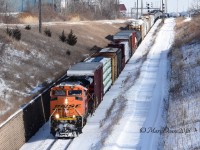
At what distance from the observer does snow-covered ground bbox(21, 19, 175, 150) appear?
2259 centimetres

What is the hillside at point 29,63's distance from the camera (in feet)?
98.4

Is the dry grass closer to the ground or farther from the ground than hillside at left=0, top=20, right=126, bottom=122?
farther from the ground

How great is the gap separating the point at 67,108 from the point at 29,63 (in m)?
15.5

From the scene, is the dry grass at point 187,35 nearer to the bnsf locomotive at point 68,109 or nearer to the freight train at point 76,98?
the freight train at point 76,98

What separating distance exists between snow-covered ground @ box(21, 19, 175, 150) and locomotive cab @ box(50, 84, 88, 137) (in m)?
0.69

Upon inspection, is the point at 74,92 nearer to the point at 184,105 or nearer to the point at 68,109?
the point at 68,109

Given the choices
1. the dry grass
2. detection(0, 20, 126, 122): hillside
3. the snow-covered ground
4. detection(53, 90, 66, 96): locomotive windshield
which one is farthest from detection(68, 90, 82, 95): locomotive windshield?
the dry grass

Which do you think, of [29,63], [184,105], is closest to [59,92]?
[184,105]

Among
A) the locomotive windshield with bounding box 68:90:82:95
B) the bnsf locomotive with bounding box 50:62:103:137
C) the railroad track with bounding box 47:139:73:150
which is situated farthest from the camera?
the locomotive windshield with bounding box 68:90:82:95

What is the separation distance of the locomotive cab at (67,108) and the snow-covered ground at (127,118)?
2.27 ft

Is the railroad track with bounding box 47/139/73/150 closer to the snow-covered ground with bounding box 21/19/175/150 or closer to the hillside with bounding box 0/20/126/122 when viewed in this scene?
the snow-covered ground with bounding box 21/19/175/150

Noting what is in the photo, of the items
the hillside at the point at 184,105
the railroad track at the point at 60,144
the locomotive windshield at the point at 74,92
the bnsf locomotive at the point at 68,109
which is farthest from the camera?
the locomotive windshield at the point at 74,92

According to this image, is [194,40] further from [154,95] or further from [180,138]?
[180,138]

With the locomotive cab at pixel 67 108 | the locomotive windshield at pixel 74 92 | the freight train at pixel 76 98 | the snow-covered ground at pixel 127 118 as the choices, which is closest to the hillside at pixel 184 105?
the snow-covered ground at pixel 127 118
